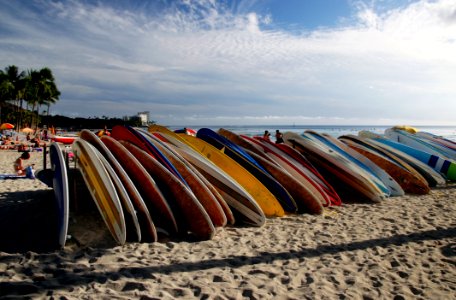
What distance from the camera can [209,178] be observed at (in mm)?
4863

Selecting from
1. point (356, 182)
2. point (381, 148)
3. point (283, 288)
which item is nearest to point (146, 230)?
point (283, 288)

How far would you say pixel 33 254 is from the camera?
312 centimetres

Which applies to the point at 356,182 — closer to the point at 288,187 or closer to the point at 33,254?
the point at 288,187

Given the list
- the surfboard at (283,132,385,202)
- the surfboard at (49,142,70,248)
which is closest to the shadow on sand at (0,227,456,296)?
the surfboard at (49,142,70,248)

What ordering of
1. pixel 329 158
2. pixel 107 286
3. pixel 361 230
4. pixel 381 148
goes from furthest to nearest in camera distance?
1. pixel 381 148
2. pixel 329 158
3. pixel 361 230
4. pixel 107 286

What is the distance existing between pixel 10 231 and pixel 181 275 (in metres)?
2.18

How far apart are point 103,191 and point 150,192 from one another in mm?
559

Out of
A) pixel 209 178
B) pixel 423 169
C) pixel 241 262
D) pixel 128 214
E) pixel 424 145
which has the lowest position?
pixel 241 262

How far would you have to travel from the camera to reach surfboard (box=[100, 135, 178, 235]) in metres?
3.96

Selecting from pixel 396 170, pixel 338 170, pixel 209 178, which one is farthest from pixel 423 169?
pixel 209 178

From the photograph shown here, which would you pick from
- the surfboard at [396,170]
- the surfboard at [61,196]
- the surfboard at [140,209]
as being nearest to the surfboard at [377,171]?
the surfboard at [396,170]

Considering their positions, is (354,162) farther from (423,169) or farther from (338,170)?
(423,169)

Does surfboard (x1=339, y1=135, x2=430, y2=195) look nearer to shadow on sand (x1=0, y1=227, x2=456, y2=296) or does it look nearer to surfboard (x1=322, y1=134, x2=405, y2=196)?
surfboard (x1=322, y1=134, x2=405, y2=196)

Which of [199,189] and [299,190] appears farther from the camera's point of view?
[299,190]
